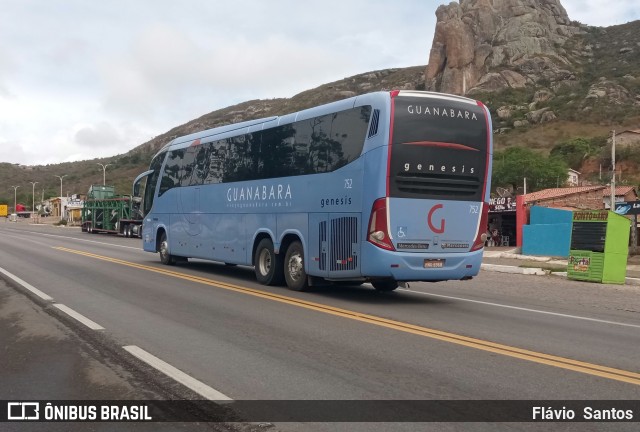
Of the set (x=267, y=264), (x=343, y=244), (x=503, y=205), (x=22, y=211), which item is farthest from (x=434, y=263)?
(x=22, y=211)

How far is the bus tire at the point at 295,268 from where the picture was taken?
527 inches

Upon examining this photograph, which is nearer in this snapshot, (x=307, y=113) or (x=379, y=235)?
(x=379, y=235)

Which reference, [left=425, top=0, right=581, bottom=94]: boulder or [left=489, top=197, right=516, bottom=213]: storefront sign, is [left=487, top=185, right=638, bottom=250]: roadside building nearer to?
[left=489, top=197, right=516, bottom=213]: storefront sign

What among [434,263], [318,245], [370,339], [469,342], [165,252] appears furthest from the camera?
[165,252]

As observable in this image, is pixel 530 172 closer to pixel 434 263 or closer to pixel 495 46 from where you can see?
pixel 434 263

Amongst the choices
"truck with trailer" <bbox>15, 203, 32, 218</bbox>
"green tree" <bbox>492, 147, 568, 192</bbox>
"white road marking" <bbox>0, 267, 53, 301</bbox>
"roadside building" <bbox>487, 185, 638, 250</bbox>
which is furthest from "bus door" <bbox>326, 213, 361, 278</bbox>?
"truck with trailer" <bbox>15, 203, 32, 218</bbox>

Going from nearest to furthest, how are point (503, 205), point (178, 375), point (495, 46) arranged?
point (178, 375), point (503, 205), point (495, 46)

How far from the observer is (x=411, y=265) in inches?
450

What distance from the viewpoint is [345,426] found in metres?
4.97

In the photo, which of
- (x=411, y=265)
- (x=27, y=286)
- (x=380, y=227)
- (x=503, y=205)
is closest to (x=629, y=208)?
(x=503, y=205)

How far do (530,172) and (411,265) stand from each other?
53.3 metres

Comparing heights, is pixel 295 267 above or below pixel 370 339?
above

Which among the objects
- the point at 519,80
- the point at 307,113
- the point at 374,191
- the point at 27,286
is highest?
the point at 519,80

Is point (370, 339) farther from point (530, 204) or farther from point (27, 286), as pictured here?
point (530, 204)
